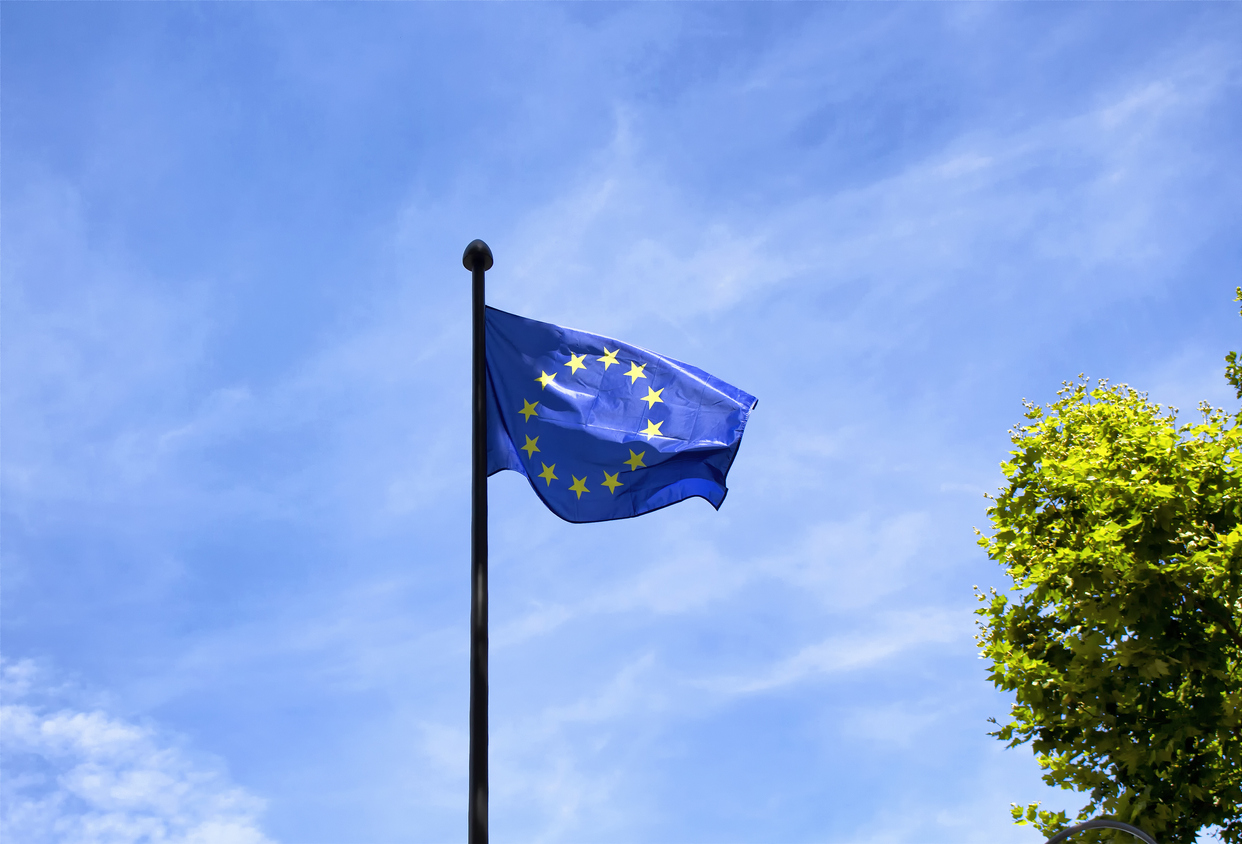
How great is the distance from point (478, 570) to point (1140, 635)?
11.5 meters

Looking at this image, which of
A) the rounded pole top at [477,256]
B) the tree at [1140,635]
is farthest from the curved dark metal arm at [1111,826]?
the rounded pole top at [477,256]

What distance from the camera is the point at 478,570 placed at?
7.49 meters

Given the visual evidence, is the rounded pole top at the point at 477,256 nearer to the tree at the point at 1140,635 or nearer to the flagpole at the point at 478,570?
the flagpole at the point at 478,570

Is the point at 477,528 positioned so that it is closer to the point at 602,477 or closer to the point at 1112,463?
the point at 602,477

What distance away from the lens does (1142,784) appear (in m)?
13.8

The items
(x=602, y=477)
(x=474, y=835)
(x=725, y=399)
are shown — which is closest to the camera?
(x=474, y=835)

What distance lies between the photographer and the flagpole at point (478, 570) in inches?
257

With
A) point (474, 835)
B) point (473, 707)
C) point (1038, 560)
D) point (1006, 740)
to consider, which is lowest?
point (474, 835)

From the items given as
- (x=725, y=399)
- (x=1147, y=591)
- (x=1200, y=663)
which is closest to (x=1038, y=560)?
(x=1147, y=591)

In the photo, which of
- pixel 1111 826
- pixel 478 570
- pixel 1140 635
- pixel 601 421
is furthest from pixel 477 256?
pixel 1140 635

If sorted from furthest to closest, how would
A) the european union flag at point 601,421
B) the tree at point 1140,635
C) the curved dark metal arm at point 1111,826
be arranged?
1. the tree at point 1140,635
2. the european union flag at point 601,421
3. the curved dark metal arm at point 1111,826

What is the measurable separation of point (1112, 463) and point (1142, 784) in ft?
16.1

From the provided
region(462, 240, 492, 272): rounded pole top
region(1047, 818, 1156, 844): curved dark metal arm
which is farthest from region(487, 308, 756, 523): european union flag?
region(1047, 818, 1156, 844): curved dark metal arm

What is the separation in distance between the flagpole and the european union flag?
1036 mm
